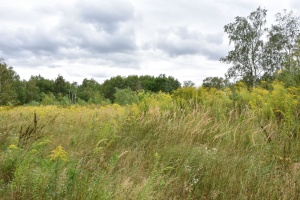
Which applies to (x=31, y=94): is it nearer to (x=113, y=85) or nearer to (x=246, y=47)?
(x=113, y=85)

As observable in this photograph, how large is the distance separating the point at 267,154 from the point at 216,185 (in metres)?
1.11

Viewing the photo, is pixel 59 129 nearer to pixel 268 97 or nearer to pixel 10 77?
pixel 268 97

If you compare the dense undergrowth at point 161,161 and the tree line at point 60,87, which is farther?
the tree line at point 60,87

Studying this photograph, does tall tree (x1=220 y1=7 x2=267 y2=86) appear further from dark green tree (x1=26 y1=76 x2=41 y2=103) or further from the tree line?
dark green tree (x1=26 y1=76 x2=41 y2=103)

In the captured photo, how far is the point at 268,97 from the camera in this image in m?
5.83

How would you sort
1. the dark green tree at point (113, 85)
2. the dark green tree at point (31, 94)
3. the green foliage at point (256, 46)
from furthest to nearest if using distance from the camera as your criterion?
the dark green tree at point (113, 85), the dark green tree at point (31, 94), the green foliage at point (256, 46)

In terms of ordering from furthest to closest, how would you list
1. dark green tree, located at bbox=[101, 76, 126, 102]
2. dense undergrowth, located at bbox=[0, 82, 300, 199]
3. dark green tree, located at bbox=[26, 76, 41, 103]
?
dark green tree, located at bbox=[101, 76, 126, 102]
dark green tree, located at bbox=[26, 76, 41, 103]
dense undergrowth, located at bbox=[0, 82, 300, 199]

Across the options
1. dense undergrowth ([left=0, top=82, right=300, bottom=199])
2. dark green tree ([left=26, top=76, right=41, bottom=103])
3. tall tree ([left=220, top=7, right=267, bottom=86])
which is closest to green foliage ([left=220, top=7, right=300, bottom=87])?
tall tree ([left=220, top=7, right=267, bottom=86])

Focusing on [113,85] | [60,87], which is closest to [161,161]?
[60,87]

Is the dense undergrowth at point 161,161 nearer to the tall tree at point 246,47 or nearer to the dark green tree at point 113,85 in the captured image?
the tall tree at point 246,47

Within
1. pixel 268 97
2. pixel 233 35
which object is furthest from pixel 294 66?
pixel 233 35

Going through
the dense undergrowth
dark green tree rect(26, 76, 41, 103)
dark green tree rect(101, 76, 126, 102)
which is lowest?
the dense undergrowth

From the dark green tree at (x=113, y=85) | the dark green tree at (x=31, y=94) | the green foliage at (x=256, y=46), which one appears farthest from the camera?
the dark green tree at (x=113, y=85)

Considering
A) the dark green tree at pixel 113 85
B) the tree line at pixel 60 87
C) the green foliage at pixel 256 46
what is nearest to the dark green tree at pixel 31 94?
the tree line at pixel 60 87
